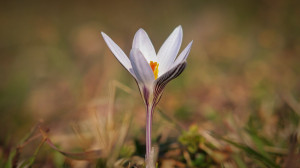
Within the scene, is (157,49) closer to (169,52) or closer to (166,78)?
(169,52)

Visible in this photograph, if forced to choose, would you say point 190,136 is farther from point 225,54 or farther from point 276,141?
point 225,54

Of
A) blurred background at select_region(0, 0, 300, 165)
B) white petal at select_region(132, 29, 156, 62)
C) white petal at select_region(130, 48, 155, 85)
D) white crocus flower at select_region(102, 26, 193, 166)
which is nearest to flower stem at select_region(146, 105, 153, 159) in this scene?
white crocus flower at select_region(102, 26, 193, 166)

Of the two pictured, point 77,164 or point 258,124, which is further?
point 258,124

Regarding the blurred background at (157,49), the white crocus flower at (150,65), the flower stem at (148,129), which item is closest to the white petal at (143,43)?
the white crocus flower at (150,65)

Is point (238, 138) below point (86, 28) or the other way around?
below

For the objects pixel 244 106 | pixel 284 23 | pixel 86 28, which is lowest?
pixel 244 106

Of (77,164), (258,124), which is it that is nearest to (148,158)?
(77,164)

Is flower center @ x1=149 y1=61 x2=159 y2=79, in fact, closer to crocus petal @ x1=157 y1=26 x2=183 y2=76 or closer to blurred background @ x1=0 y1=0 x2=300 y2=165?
crocus petal @ x1=157 y1=26 x2=183 y2=76

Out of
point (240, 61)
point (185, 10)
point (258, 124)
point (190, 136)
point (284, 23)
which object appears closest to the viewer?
point (190, 136)
